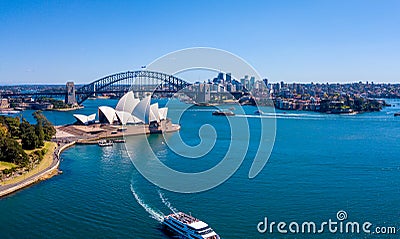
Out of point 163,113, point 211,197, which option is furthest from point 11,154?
point 163,113

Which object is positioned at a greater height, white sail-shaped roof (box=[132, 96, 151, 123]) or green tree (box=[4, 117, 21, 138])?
white sail-shaped roof (box=[132, 96, 151, 123])

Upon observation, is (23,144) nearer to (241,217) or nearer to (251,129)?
(241,217)

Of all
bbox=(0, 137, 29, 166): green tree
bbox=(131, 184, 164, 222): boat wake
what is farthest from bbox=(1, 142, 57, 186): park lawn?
bbox=(131, 184, 164, 222): boat wake

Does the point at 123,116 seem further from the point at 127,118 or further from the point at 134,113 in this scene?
the point at 134,113

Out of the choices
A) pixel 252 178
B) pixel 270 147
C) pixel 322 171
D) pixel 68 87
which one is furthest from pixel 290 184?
pixel 68 87

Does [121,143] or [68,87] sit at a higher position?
[68,87]

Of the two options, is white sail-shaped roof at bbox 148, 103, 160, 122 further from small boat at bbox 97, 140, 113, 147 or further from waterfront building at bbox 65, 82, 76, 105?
waterfront building at bbox 65, 82, 76, 105

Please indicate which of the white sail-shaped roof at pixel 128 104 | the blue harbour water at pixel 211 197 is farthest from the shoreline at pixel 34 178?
the white sail-shaped roof at pixel 128 104
